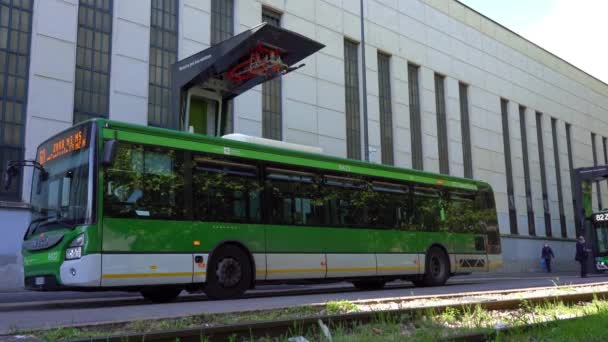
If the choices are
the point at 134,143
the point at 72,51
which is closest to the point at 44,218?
the point at 134,143

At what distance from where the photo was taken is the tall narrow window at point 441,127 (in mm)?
34906

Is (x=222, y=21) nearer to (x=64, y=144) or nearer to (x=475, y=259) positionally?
(x=475, y=259)

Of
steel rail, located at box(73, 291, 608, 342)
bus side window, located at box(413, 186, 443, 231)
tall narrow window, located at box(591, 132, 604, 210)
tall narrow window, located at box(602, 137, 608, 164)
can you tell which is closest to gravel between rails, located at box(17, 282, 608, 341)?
steel rail, located at box(73, 291, 608, 342)

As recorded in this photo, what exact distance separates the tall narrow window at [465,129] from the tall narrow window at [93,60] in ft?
75.1

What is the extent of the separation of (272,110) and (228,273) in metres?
15.2

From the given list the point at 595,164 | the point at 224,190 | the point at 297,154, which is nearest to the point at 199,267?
the point at 224,190

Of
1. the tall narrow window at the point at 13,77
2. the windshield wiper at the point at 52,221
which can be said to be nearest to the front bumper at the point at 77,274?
the windshield wiper at the point at 52,221

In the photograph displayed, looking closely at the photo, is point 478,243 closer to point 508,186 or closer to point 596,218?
point 596,218

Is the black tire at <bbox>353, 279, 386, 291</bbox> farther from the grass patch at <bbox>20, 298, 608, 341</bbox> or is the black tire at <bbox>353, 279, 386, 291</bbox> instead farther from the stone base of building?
the stone base of building

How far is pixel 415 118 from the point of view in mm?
33594

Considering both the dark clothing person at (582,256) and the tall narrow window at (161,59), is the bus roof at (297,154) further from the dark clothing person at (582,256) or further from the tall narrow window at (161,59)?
the tall narrow window at (161,59)

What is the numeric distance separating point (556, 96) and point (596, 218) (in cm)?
2308

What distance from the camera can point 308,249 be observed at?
12633 mm

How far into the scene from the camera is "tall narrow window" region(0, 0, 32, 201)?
17.8m
